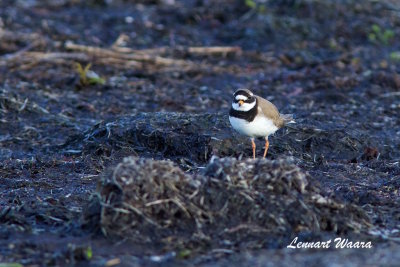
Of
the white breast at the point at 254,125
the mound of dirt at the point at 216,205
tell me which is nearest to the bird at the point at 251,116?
the white breast at the point at 254,125

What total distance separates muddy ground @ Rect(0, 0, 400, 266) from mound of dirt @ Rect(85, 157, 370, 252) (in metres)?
0.01

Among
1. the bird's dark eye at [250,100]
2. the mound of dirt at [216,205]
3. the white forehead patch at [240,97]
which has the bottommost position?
the mound of dirt at [216,205]

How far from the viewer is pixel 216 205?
589cm

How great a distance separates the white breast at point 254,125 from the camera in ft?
25.4

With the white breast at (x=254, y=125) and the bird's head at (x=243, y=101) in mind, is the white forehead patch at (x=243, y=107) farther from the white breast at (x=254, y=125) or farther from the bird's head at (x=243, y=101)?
the white breast at (x=254, y=125)

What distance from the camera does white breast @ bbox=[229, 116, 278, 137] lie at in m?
7.73

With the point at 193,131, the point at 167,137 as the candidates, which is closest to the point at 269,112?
the point at 193,131

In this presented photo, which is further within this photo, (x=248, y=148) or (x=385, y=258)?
(x=248, y=148)

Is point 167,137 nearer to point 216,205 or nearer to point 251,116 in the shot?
point 251,116

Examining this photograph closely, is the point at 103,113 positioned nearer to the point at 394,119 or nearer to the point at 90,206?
the point at 394,119

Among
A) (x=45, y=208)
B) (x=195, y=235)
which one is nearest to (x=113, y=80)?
(x=45, y=208)

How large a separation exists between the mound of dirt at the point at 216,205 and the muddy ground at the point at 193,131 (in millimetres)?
12

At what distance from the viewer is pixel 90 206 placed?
5.89 m

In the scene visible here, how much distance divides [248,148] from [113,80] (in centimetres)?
431
